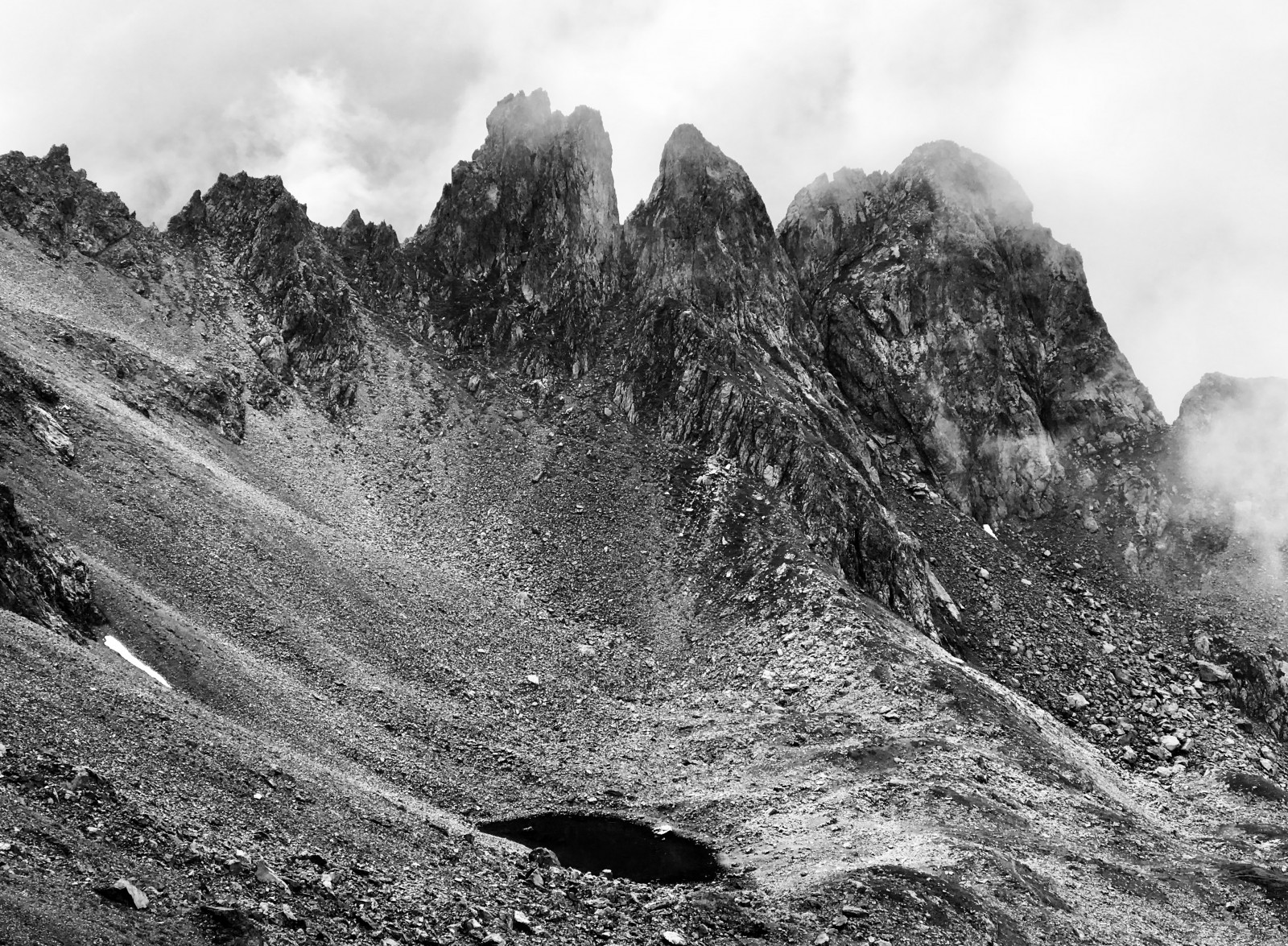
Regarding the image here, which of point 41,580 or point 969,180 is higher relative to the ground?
point 969,180

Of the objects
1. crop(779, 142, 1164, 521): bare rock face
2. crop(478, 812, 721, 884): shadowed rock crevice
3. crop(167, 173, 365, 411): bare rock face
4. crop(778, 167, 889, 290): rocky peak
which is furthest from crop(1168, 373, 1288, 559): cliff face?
crop(167, 173, 365, 411): bare rock face

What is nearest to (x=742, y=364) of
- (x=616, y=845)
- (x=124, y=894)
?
(x=616, y=845)

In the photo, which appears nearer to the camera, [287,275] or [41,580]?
[41,580]

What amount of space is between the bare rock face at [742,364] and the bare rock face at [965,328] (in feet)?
25.0

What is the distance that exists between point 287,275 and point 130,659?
204 ft

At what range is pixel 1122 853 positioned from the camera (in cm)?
4575

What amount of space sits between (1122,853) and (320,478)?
2425 inches

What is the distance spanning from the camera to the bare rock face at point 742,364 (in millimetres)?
73750

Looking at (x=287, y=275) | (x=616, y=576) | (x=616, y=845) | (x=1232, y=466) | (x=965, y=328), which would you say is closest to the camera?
(x=616, y=845)

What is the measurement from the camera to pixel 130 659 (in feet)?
123

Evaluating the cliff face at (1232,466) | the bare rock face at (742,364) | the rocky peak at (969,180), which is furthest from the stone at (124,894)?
the rocky peak at (969,180)

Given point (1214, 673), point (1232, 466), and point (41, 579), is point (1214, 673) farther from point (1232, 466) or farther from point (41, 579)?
point (41, 579)

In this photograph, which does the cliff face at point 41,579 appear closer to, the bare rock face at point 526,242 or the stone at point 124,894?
the stone at point 124,894

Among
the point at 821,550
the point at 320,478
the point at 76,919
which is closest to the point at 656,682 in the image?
the point at 821,550
